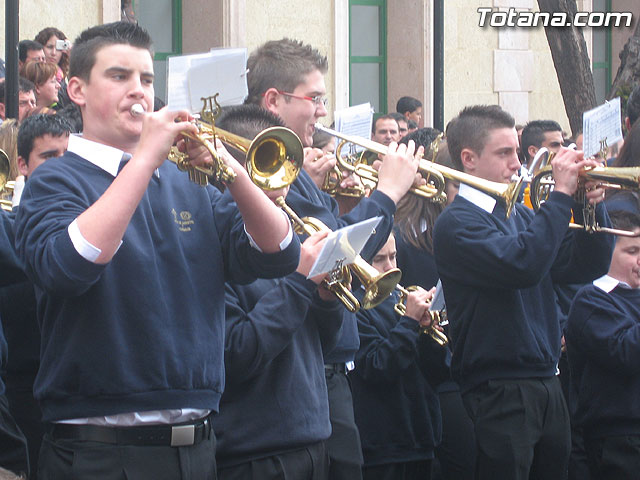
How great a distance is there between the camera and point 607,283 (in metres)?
4.72

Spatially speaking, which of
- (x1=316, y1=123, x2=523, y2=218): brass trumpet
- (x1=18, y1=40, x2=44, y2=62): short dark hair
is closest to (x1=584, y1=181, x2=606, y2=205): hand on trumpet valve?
(x1=316, y1=123, x2=523, y2=218): brass trumpet

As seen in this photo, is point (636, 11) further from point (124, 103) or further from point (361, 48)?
point (124, 103)

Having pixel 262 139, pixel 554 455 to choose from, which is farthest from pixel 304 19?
pixel 262 139

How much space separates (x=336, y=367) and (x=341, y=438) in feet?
0.99

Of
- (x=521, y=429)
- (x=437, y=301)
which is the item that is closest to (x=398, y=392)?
(x=437, y=301)

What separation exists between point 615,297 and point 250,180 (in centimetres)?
229

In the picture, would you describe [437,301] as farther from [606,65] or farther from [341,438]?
[606,65]

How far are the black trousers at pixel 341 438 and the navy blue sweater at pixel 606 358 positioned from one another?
1119 mm

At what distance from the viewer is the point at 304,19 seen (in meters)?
12.0

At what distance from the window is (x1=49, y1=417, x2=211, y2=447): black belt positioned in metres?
9.02

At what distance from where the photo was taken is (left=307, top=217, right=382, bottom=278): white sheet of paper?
11.2ft

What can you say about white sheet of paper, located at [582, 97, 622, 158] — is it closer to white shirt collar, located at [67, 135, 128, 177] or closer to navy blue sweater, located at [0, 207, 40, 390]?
white shirt collar, located at [67, 135, 128, 177]

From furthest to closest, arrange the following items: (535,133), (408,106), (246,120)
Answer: (408,106), (535,133), (246,120)

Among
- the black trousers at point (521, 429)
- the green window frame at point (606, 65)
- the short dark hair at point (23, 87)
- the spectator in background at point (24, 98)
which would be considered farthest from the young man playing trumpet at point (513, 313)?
the green window frame at point (606, 65)
